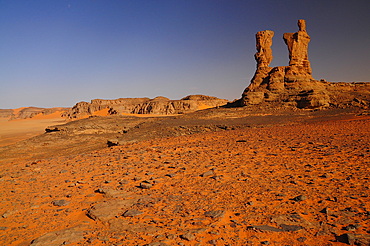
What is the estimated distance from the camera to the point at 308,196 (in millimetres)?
4379

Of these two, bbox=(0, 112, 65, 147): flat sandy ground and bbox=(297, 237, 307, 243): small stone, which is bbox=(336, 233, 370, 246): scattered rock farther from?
bbox=(0, 112, 65, 147): flat sandy ground

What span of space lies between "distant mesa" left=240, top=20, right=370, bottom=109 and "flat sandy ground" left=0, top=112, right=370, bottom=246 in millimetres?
25617

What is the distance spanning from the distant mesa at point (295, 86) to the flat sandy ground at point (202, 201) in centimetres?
2562

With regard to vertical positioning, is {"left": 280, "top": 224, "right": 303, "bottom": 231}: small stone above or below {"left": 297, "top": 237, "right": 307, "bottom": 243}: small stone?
above

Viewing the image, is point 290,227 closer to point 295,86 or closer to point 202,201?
point 202,201

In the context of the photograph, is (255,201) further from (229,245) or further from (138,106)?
(138,106)

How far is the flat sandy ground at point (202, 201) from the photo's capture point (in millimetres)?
3395

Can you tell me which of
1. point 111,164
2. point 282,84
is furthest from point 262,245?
point 282,84

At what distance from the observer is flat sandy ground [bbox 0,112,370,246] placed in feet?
11.1

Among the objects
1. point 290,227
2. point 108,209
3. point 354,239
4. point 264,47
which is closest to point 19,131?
point 108,209

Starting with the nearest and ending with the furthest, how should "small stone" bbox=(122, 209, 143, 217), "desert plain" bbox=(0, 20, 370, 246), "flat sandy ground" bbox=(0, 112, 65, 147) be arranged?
"desert plain" bbox=(0, 20, 370, 246)
"small stone" bbox=(122, 209, 143, 217)
"flat sandy ground" bbox=(0, 112, 65, 147)

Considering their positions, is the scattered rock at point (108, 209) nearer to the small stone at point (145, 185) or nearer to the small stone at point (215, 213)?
the small stone at point (145, 185)

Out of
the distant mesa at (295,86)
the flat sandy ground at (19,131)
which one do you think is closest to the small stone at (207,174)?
the distant mesa at (295,86)

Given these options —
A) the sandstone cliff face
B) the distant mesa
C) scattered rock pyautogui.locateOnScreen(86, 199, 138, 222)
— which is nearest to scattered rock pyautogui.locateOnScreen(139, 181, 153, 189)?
scattered rock pyautogui.locateOnScreen(86, 199, 138, 222)
